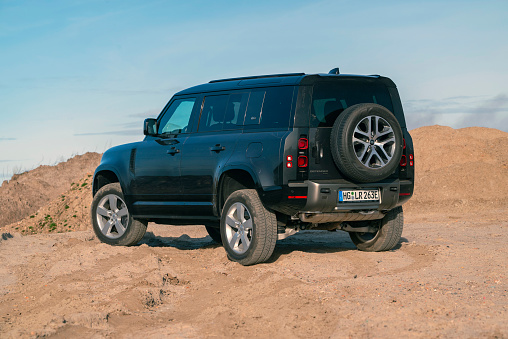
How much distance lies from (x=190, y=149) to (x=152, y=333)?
3.47m

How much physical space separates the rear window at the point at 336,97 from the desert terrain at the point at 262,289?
69.3 inches

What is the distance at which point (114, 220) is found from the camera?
9797mm

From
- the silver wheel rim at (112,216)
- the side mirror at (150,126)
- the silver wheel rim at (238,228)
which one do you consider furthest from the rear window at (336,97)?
the silver wheel rim at (112,216)

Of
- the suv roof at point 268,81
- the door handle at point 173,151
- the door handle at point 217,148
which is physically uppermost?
the suv roof at point 268,81

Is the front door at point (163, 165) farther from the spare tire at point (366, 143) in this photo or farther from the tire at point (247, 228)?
the spare tire at point (366, 143)

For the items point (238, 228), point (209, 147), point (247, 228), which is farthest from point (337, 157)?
point (209, 147)

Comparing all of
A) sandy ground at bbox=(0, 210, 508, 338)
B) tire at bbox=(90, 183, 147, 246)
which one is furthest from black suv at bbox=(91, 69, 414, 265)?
sandy ground at bbox=(0, 210, 508, 338)

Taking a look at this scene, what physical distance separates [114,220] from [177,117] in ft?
6.57

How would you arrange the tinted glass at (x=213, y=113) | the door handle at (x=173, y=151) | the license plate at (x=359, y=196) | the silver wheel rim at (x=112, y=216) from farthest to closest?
the silver wheel rim at (x=112, y=216) → the door handle at (x=173, y=151) → the tinted glass at (x=213, y=113) → the license plate at (x=359, y=196)

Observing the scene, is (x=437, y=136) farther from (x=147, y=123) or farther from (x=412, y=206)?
(x=147, y=123)

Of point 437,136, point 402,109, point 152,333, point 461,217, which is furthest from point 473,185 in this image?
point 152,333

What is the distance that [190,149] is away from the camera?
840cm

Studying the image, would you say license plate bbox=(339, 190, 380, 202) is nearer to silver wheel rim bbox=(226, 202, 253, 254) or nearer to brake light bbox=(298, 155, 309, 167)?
brake light bbox=(298, 155, 309, 167)

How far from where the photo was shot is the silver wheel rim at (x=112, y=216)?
971 cm
